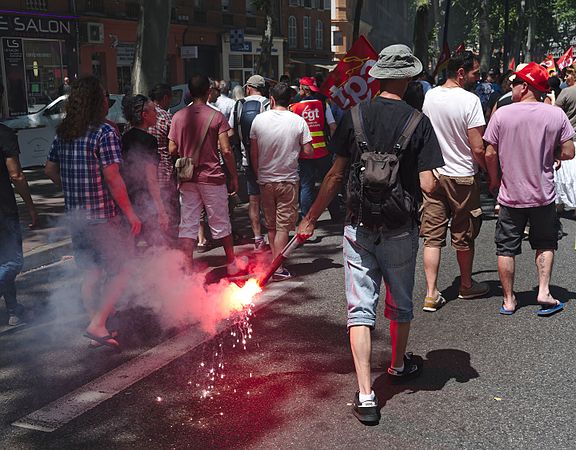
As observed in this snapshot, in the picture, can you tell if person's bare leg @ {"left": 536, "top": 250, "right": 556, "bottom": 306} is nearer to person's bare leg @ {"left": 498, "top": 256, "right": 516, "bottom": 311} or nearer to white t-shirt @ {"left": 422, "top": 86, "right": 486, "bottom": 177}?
person's bare leg @ {"left": 498, "top": 256, "right": 516, "bottom": 311}

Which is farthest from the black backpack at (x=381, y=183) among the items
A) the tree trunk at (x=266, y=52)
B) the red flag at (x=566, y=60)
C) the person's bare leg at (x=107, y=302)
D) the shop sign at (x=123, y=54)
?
the shop sign at (x=123, y=54)

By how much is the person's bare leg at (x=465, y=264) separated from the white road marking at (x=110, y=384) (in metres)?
2.03

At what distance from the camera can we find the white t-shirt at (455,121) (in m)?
5.46

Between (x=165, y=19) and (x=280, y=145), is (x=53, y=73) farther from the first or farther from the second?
(x=280, y=145)

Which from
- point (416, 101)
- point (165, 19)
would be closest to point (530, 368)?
point (416, 101)

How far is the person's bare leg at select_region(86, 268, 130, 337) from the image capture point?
497 centimetres

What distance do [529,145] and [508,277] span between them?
104 centimetres

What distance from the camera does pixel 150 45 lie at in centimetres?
1111

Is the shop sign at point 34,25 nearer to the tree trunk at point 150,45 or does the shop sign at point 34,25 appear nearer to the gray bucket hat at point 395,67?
the tree trunk at point 150,45

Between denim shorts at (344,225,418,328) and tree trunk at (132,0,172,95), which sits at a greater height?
tree trunk at (132,0,172,95)

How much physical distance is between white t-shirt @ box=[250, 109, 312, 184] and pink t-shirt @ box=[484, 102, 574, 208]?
1900 mm

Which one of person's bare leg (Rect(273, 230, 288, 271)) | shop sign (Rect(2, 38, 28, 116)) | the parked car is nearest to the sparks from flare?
person's bare leg (Rect(273, 230, 288, 271))

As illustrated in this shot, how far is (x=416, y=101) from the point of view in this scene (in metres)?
8.46

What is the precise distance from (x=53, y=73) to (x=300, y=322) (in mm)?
24208
